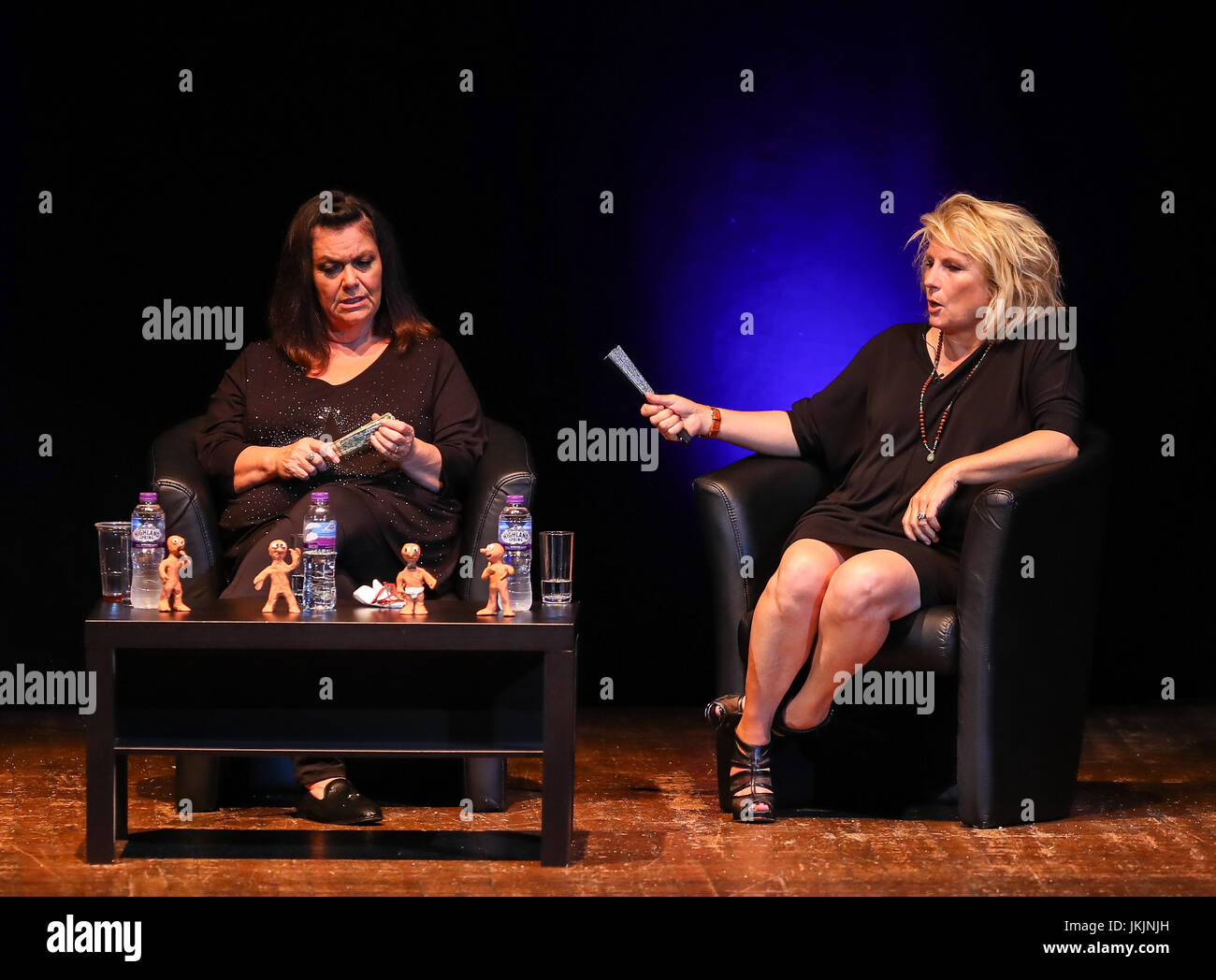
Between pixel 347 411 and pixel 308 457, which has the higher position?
pixel 347 411

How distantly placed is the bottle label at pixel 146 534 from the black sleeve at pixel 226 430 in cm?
60

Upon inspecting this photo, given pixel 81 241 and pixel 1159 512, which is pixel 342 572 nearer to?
pixel 81 241

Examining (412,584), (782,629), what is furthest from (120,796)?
(782,629)

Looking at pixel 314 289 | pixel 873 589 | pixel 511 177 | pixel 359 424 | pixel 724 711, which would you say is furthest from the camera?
pixel 511 177

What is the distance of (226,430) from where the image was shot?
12.9 feet

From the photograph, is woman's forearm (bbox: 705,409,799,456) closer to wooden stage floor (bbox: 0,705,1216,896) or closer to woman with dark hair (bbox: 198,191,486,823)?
woman with dark hair (bbox: 198,191,486,823)

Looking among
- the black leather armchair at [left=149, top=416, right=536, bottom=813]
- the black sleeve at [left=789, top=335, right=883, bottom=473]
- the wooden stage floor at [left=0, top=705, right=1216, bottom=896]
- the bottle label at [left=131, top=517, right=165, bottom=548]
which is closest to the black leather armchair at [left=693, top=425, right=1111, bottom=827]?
the wooden stage floor at [left=0, top=705, right=1216, bottom=896]

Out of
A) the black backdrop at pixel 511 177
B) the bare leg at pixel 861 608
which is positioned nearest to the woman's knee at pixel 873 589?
the bare leg at pixel 861 608

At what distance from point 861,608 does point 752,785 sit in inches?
18.1

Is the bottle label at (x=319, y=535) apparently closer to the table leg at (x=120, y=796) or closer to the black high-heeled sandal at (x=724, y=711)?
the table leg at (x=120, y=796)

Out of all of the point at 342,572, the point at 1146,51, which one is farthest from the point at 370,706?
the point at 1146,51

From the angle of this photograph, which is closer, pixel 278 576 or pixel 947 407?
pixel 278 576

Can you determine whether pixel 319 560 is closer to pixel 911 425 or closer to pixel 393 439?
pixel 393 439

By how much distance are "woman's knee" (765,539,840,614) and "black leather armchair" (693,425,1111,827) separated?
173 mm
